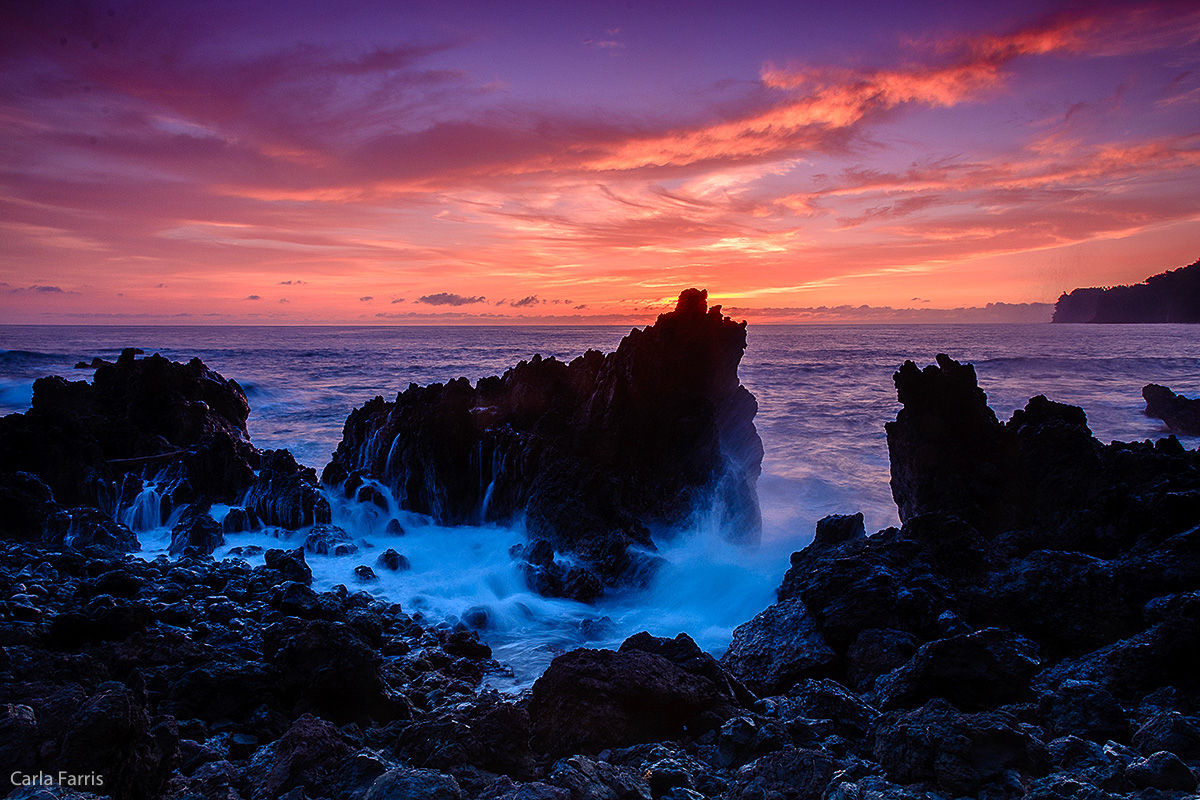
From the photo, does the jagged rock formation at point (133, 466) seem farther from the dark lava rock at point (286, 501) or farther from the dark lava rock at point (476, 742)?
the dark lava rock at point (476, 742)

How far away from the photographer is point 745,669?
711 cm

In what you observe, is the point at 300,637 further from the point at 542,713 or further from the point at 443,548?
the point at 443,548

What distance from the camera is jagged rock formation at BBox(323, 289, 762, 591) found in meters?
12.5

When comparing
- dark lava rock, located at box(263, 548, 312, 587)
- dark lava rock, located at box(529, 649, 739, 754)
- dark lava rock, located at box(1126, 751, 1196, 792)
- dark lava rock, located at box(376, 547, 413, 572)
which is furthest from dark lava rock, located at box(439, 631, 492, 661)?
dark lava rock, located at box(1126, 751, 1196, 792)

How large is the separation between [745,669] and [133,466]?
15.1 m

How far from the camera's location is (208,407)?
1773 cm

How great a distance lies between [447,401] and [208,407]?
316 inches

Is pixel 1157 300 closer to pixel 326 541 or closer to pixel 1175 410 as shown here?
pixel 1175 410

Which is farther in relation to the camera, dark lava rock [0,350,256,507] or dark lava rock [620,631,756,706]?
dark lava rock [0,350,256,507]

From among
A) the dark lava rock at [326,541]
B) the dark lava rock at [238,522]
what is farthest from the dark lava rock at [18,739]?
the dark lava rock at [238,522]

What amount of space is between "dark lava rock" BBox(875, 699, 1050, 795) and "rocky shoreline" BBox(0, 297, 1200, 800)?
1cm

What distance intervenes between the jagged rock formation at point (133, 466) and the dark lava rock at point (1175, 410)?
3365 cm

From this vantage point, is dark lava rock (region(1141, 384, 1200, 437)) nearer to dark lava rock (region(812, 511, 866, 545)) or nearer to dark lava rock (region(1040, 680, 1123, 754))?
dark lava rock (region(812, 511, 866, 545))

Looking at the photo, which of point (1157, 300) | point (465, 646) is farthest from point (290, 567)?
point (1157, 300)
